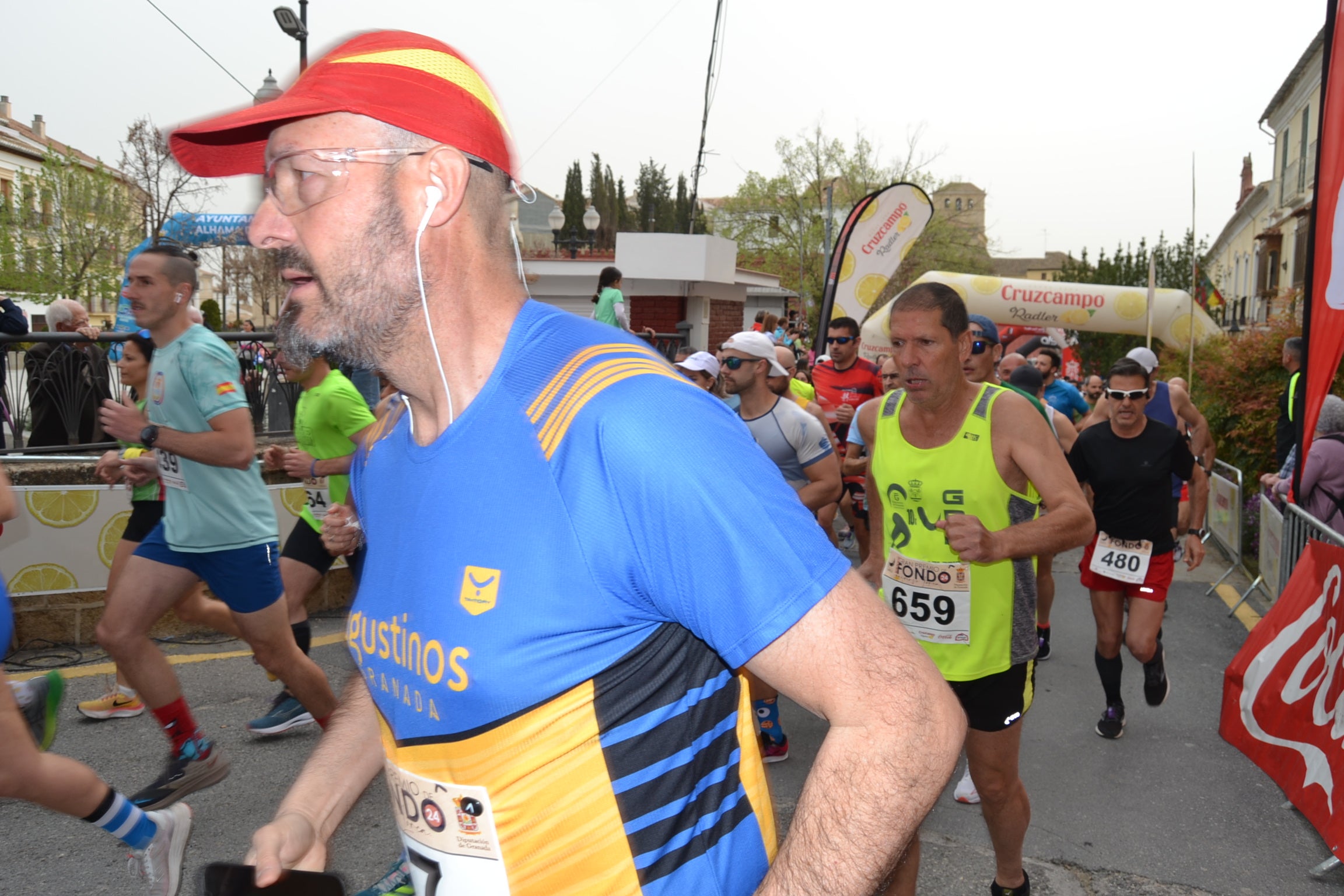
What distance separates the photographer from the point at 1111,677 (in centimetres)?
562

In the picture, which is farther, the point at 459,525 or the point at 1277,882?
the point at 1277,882

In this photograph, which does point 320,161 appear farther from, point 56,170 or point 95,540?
point 56,170

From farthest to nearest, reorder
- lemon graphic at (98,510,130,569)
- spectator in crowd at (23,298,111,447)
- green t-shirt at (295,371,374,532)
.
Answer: spectator in crowd at (23,298,111,447), lemon graphic at (98,510,130,569), green t-shirt at (295,371,374,532)

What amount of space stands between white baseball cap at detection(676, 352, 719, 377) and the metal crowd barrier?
436cm

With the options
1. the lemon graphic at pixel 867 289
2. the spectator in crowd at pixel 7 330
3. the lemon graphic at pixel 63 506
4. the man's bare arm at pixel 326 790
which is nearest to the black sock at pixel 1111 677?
the man's bare arm at pixel 326 790

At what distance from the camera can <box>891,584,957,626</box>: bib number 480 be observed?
365cm

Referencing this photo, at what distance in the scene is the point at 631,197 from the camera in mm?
89562

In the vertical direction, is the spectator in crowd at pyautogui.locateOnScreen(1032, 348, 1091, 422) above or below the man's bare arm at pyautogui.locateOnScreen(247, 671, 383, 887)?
above

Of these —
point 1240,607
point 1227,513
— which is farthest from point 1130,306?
point 1240,607

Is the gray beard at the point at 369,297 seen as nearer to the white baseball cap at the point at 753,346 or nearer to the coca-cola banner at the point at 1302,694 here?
the coca-cola banner at the point at 1302,694

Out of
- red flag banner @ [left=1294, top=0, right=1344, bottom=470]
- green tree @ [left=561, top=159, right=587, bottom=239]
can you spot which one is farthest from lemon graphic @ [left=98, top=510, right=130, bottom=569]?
green tree @ [left=561, top=159, right=587, bottom=239]

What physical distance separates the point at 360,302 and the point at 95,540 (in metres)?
5.96

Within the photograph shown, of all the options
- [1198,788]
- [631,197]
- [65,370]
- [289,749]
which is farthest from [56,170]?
[631,197]

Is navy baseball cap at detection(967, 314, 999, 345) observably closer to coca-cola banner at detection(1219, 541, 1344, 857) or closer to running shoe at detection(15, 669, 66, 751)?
coca-cola banner at detection(1219, 541, 1344, 857)
